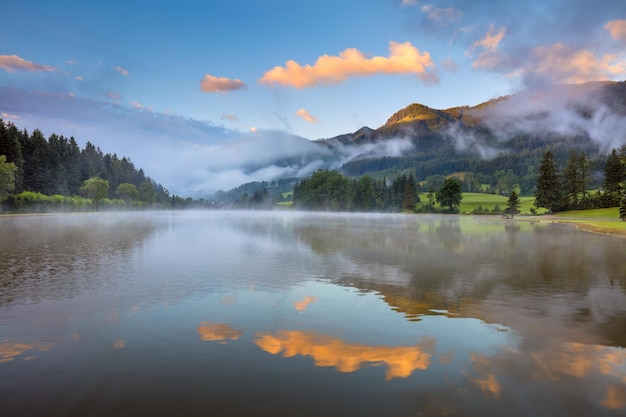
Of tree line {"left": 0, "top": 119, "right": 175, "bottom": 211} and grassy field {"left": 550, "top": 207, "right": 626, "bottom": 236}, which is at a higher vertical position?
tree line {"left": 0, "top": 119, "right": 175, "bottom": 211}

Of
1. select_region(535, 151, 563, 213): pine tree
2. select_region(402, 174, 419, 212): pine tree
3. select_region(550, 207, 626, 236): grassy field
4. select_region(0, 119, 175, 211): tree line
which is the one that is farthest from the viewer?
select_region(402, 174, 419, 212): pine tree

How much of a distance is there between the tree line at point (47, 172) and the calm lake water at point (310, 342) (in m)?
101

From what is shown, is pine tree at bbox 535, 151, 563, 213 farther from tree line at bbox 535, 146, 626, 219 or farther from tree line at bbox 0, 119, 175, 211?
tree line at bbox 0, 119, 175, 211

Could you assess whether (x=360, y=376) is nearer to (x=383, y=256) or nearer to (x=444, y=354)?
(x=444, y=354)

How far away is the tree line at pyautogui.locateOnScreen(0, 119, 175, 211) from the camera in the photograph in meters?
109

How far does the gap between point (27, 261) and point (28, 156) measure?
140m

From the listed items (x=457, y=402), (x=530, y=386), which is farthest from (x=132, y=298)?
(x=530, y=386)

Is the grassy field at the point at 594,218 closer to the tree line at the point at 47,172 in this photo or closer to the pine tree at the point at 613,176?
the pine tree at the point at 613,176

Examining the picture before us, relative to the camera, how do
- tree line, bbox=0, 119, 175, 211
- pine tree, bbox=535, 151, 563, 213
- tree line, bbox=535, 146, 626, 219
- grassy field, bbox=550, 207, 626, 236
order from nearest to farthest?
grassy field, bbox=550, 207, 626, 236, tree line, bbox=0, 119, 175, 211, tree line, bbox=535, 146, 626, 219, pine tree, bbox=535, 151, 563, 213

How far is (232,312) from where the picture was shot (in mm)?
14555

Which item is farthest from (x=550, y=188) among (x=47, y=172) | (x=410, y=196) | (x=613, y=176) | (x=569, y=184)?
(x=47, y=172)

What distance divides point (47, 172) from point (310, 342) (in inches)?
6399

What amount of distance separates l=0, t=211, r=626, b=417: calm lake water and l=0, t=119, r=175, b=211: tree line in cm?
10066

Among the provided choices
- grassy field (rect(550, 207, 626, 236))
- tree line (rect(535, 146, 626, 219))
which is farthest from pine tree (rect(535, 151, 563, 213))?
grassy field (rect(550, 207, 626, 236))
